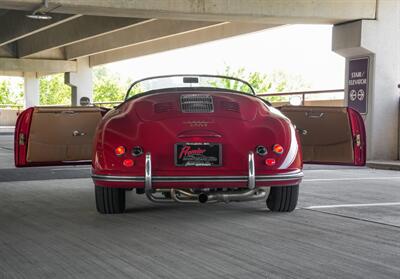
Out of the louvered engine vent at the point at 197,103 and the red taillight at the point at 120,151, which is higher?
the louvered engine vent at the point at 197,103

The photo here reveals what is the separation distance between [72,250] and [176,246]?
78cm

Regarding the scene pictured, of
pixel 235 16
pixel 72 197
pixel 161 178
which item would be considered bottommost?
pixel 72 197

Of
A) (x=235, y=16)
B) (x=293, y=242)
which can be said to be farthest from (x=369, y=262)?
(x=235, y=16)

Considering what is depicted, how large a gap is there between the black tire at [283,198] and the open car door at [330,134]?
47.6 inches

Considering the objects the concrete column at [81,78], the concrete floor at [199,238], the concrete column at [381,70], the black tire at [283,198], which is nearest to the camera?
the concrete floor at [199,238]

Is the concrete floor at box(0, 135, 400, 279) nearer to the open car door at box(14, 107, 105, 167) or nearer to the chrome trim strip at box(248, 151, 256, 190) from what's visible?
the chrome trim strip at box(248, 151, 256, 190)

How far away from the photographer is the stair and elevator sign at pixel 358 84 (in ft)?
47.6

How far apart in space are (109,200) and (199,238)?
138cm

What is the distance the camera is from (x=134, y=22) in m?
20.9

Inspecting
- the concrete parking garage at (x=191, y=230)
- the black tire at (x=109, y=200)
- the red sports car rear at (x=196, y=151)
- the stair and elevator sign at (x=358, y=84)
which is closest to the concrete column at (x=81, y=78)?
the concrete parking garage at (x=191, y=230)

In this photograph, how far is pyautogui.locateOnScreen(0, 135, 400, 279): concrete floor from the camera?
13.0 ft

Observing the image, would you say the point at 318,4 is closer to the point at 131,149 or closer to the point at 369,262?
the point at 131,149

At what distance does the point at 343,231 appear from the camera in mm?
5277

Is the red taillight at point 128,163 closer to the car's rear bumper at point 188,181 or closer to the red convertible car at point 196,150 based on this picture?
the red convertible car at point 196,150
